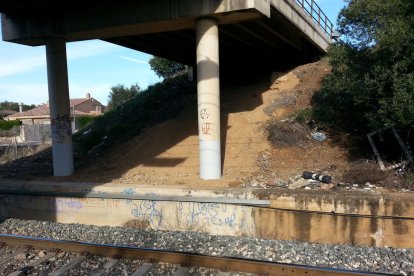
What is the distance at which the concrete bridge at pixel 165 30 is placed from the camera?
10.9 m

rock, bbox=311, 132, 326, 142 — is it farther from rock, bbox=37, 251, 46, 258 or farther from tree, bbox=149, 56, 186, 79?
tree, bbox=149, 56, 186, 79

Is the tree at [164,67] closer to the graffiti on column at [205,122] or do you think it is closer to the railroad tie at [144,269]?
the graffiti on column at [205,122]

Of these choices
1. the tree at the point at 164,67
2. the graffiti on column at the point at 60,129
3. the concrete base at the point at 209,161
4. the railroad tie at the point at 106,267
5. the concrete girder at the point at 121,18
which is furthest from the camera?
the tree at the point at 164,67

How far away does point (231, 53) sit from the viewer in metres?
20.3

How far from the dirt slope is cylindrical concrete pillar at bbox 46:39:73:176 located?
68 cm

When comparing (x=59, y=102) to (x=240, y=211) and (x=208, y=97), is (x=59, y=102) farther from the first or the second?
(x=240, y=211)

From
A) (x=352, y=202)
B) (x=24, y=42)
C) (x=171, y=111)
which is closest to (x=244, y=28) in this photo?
(x=171, y=111)

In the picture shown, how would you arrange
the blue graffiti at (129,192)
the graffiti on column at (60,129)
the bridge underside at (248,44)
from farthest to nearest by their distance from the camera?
the bridge underside at (248,44)
the graffiti on column at (60,129)
the blue graffiti at (129,192)

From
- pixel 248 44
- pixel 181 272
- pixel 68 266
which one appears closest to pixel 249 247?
pixel 181 272

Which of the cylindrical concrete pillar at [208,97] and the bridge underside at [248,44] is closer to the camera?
the cylindrical concrete pillar at [208,97]

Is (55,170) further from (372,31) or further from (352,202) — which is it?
(372,31)

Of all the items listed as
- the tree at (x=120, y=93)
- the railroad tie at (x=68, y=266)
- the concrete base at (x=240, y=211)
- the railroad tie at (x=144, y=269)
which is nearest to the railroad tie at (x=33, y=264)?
the railroad tie at (x=68, y=266)

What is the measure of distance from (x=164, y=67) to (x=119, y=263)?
39684mm

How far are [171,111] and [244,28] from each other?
17.2 feet
